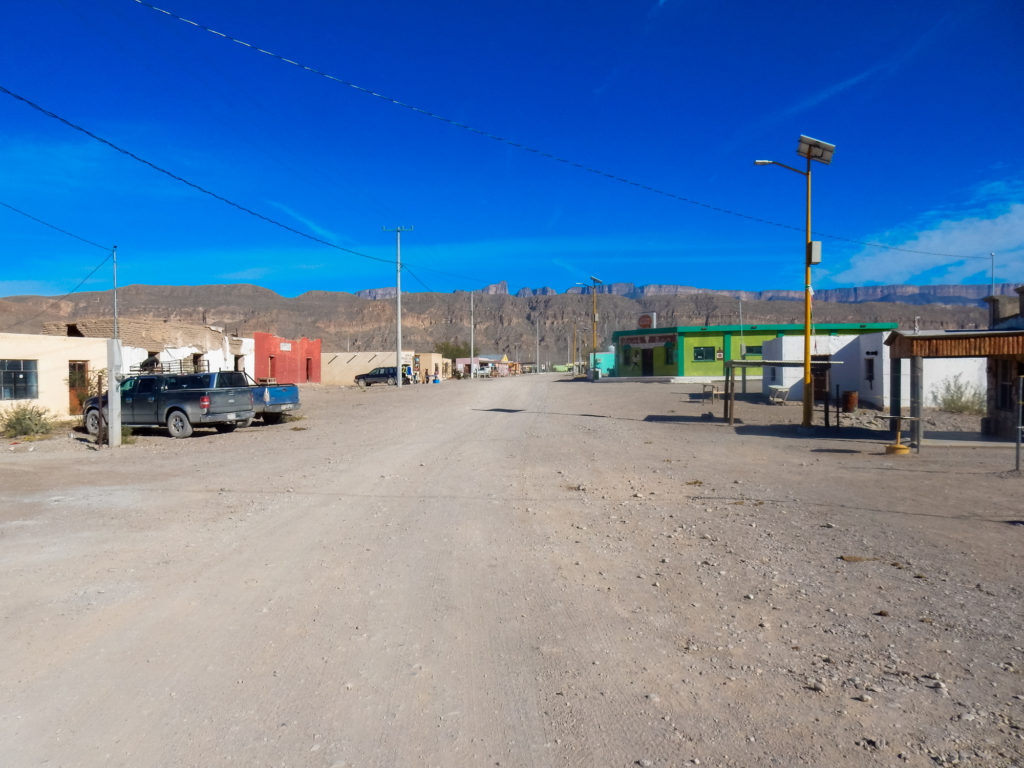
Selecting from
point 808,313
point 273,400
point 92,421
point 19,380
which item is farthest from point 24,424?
point 808,313

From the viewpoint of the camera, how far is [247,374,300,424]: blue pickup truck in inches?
851

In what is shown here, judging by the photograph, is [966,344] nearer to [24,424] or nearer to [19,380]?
[24,424]

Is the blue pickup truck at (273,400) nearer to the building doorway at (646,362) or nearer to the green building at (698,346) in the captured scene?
the green building at (698,346)

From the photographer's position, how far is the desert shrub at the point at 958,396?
26562 millimetres

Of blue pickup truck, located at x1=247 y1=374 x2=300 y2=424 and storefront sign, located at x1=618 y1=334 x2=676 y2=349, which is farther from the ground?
Answer: storefront sign, located at x1=618 y1=334 x2=676 y2=349

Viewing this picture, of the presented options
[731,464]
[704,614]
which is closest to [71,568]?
[704,614]

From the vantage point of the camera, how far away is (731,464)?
45.8ft

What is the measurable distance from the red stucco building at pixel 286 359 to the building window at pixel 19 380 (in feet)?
75.1

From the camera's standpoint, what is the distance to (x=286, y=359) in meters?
57.0

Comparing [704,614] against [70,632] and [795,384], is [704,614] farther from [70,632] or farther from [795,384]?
[795,384]

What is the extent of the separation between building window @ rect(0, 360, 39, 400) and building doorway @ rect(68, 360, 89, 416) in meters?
1.47

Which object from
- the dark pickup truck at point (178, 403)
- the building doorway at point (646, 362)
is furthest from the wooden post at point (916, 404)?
the building doorway at point (646, 362)

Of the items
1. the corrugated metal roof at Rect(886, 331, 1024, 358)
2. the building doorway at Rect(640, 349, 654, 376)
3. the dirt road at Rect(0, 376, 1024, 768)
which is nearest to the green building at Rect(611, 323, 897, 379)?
the building doorway at Rect(640, 349, 654, 376)

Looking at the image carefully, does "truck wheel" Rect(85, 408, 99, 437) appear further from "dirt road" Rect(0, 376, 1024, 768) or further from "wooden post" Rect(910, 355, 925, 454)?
"wooden post" Rect(910, 355, 925, 454)
